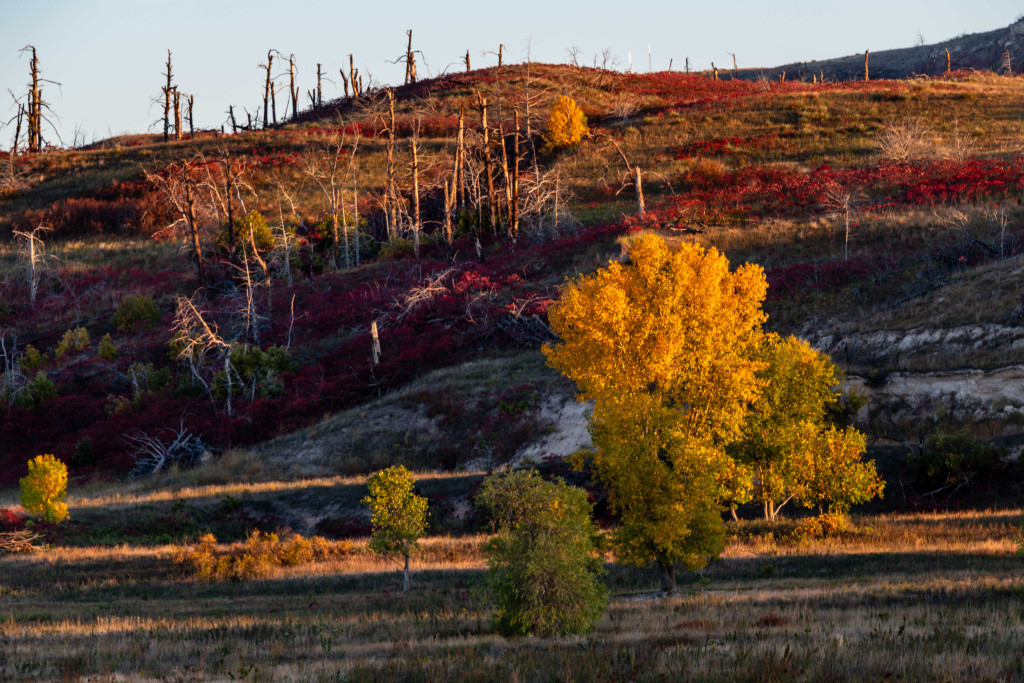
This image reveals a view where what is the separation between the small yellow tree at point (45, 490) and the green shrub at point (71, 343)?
86.9 feet

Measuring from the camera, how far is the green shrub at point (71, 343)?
162ft

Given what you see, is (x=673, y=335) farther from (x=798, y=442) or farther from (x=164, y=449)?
(x=164, y=449)

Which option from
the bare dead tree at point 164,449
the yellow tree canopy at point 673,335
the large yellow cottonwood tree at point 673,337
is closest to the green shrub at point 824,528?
the large yellow cottonwood tree at point 673,337

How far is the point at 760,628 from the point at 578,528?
124 inches

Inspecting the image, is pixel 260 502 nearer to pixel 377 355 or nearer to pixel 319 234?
pixel 377 355

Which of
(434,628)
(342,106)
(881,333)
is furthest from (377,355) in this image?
(342,106)

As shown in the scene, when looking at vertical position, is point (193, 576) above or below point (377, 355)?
below

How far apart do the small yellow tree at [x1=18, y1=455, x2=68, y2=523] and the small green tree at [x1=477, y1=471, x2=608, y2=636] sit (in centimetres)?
1869

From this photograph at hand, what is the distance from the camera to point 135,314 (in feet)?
171

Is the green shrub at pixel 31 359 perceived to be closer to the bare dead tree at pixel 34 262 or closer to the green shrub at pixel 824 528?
the bare dead tree at pixel 34 262

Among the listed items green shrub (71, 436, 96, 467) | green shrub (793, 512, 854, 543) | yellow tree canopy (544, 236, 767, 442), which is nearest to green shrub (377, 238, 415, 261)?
green shrub (71, 436, 96, 467)

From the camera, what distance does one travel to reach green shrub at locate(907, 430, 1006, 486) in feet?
82.5

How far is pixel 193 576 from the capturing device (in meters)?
21.6

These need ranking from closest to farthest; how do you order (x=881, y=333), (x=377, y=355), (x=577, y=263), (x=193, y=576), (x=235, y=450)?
(x=193, y=576) < (x=881, y=333) < (x=235, y=450) < (x=377, y=355) < (x=577, y=263)
